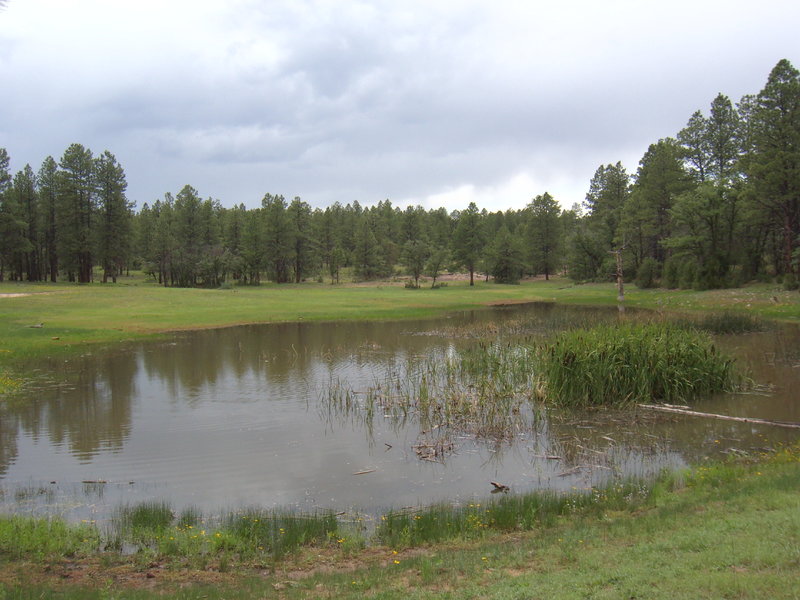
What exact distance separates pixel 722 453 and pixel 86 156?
285 feet

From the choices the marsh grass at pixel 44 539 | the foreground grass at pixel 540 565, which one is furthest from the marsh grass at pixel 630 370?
the marsh grass at pixel 44 539

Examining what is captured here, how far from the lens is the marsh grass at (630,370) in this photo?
1684 centimetres

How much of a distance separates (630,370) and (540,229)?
87277 millimetres

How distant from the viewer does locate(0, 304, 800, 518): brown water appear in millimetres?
11023

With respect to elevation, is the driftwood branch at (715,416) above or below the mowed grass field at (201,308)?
below

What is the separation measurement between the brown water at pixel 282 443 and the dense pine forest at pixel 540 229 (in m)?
33.1

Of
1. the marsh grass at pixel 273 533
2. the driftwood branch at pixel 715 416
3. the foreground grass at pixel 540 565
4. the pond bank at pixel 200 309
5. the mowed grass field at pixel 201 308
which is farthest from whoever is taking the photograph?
the mowed grass field at pixel 201 308

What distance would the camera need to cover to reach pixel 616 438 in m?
13.9

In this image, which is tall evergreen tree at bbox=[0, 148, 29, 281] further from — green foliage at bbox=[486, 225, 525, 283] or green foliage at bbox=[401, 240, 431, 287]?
green foliage at bbox=[486, 225, 525, 283]

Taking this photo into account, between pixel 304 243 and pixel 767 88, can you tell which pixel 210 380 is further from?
pixel 304 243

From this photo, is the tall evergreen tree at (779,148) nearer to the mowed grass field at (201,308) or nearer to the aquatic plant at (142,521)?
the mowed grass field at (201,308)

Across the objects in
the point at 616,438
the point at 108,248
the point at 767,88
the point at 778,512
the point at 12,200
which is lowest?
the point at 616,438

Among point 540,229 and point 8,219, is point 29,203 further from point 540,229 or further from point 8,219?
point 540,229

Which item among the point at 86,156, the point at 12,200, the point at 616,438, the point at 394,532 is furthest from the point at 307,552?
the point at 86,156
